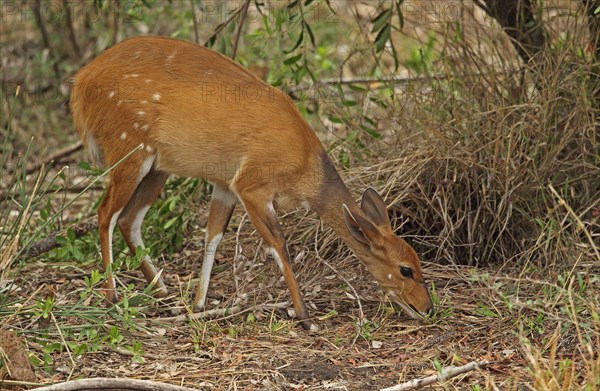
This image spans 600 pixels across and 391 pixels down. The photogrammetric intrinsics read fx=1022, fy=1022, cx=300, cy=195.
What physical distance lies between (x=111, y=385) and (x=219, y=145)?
1992 mm

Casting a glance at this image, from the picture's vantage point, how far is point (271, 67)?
7.96 meters

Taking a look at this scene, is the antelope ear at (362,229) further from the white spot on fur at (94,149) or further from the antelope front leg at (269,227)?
the white spot on fur at (94,149)

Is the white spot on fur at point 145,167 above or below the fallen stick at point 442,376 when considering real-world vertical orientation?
above

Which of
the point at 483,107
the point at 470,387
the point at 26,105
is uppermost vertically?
the point at 483,107

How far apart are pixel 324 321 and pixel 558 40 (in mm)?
2518

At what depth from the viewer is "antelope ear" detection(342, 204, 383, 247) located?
5.90 m

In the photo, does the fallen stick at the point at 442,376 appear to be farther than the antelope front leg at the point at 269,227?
No

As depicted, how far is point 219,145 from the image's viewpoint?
6.11 metres

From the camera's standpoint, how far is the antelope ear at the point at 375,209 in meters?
5.97

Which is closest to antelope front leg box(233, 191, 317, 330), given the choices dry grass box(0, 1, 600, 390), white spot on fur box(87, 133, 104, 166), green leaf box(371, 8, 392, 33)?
dry grass box(0, 1, 600, 390)

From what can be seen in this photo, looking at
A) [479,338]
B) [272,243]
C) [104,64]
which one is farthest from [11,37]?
[479,338]

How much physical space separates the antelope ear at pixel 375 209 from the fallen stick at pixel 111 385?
5.75 feet

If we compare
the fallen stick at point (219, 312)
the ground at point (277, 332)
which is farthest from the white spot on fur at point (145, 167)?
the fallen stick at point (219, 312)

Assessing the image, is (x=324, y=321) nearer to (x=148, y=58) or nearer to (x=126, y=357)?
(x=126, y=357)
